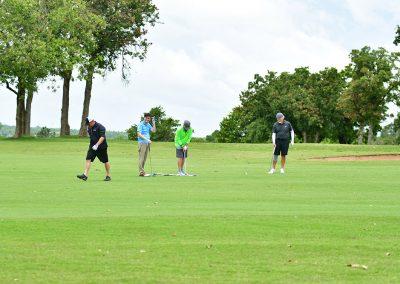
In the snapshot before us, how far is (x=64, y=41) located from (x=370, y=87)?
39.0m

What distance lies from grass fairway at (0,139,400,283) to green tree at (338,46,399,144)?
7366 cm

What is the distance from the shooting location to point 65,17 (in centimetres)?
7250

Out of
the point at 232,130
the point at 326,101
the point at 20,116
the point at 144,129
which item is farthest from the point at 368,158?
the point at 232,130

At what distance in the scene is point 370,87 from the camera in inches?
3848

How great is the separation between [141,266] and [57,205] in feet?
24.2

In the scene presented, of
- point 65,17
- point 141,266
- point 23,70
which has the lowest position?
point 141,266

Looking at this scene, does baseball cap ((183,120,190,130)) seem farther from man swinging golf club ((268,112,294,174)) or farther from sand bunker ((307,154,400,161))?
sand bunker ((307,154,400,161))

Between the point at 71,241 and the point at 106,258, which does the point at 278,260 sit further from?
the point at 71,241

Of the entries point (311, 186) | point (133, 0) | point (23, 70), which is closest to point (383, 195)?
point (311, 186)

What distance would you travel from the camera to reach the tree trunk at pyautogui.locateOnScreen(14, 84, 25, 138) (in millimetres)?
75375

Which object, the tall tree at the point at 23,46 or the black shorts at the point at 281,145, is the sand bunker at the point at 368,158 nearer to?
the black shorts at the point at 281,145

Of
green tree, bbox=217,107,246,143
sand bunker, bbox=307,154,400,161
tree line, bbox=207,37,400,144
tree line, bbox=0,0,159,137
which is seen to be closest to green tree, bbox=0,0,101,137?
tree line, bbox=0,0,159,137

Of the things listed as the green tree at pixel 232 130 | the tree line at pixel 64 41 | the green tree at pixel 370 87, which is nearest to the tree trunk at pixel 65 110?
the tree line at pixel 64 41

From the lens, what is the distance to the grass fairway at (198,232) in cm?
1127
